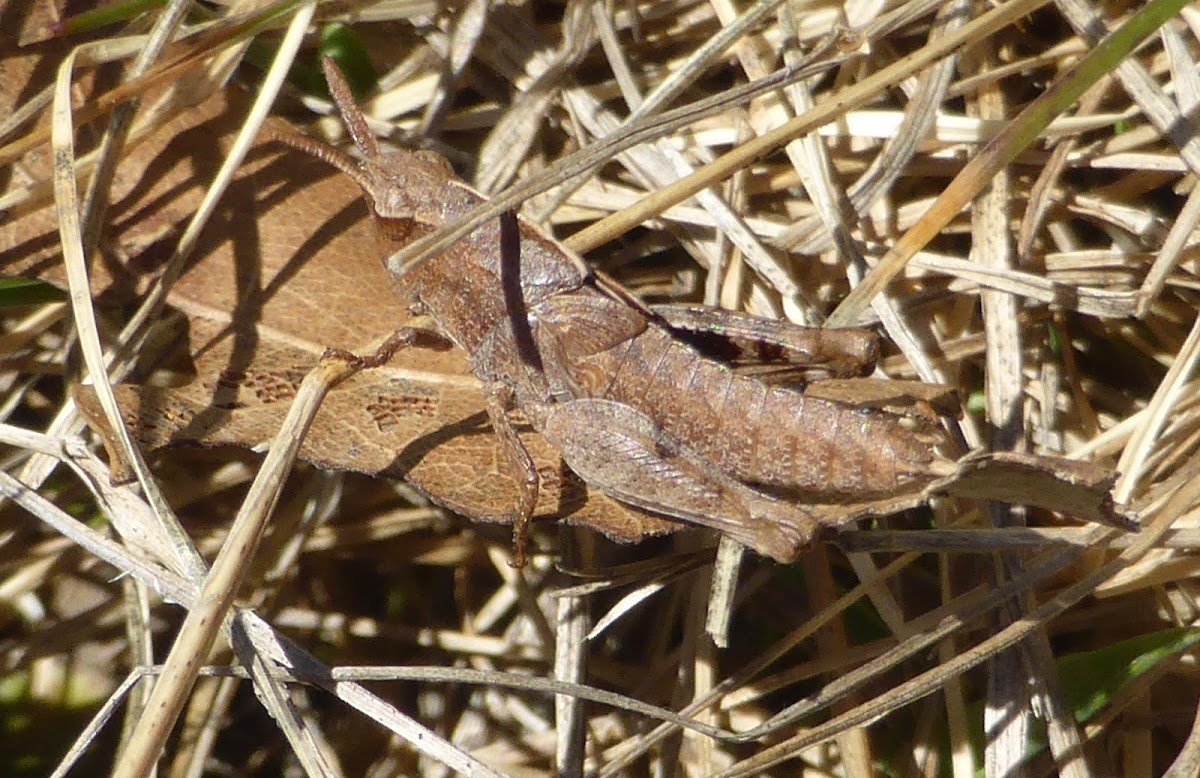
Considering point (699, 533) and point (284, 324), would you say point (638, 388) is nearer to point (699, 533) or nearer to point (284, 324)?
point (699, 533)

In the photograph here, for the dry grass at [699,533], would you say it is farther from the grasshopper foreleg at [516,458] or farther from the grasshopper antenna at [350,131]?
the grasshopper foreleg at [516,458]

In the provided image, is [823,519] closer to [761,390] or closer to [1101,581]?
[761,390]

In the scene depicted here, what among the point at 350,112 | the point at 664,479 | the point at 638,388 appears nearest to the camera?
the point at 664,479

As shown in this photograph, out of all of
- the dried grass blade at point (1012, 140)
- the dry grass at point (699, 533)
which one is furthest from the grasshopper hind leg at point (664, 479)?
the dried grass blade at point (1012, 140)

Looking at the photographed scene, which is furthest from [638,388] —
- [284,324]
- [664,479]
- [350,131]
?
[350,131]

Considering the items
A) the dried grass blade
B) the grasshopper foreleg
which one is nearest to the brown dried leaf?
the grasshopper foreleg

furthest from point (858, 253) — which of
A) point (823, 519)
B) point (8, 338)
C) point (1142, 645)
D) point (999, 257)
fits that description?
point (8, 338)
